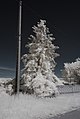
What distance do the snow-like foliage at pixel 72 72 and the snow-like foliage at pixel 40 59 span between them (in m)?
53.5

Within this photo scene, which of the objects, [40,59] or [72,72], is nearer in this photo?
[40,59]

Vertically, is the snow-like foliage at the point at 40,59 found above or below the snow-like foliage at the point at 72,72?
below

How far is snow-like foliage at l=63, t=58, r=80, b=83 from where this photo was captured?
282ft

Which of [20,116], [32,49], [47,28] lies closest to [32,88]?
[32,49]

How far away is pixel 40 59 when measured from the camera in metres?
30.7

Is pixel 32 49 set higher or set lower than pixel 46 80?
higher

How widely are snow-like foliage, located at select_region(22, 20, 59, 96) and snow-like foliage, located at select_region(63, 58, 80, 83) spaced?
5351cm

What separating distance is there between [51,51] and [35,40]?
7.31 ft

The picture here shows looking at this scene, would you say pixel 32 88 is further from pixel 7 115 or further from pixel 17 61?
pixel 7 115

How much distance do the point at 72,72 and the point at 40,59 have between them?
5986 cm

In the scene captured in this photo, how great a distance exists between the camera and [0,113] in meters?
12.6

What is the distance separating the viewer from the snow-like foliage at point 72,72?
85.9 meters

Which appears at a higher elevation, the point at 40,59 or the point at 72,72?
the point at 72,72

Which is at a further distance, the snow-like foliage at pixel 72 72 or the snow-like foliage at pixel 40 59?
the snow-like foliage at pixel 72 72
